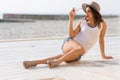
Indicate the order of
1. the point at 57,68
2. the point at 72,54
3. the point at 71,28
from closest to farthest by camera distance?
the point at 57,68 < the point at 72,54 < the point at 71,28

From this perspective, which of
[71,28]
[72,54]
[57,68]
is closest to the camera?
[57,68]

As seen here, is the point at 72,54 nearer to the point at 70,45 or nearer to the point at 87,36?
the point at 70,45

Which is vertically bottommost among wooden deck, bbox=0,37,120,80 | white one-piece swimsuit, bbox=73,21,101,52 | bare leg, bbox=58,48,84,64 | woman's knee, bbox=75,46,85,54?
wooden deck, bbox=0,37,120,80

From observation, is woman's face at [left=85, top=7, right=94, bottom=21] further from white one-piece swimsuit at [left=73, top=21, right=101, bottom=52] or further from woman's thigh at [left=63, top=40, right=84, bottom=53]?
woman's thigh at [left=63, top=40, right=84, bottom=53]

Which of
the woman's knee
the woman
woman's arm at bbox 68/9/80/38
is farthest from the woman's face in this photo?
the woman's knee

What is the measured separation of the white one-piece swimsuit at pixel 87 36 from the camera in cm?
233

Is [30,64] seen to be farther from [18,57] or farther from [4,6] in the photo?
[4,6]

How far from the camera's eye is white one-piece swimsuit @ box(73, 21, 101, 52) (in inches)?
91.6

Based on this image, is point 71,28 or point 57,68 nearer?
point 57,68

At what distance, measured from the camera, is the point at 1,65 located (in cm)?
220

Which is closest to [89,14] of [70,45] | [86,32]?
[86,32]

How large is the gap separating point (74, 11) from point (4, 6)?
351 centimetres

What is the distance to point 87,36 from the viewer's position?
234 cm

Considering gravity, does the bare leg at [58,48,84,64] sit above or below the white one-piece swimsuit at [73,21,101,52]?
below
